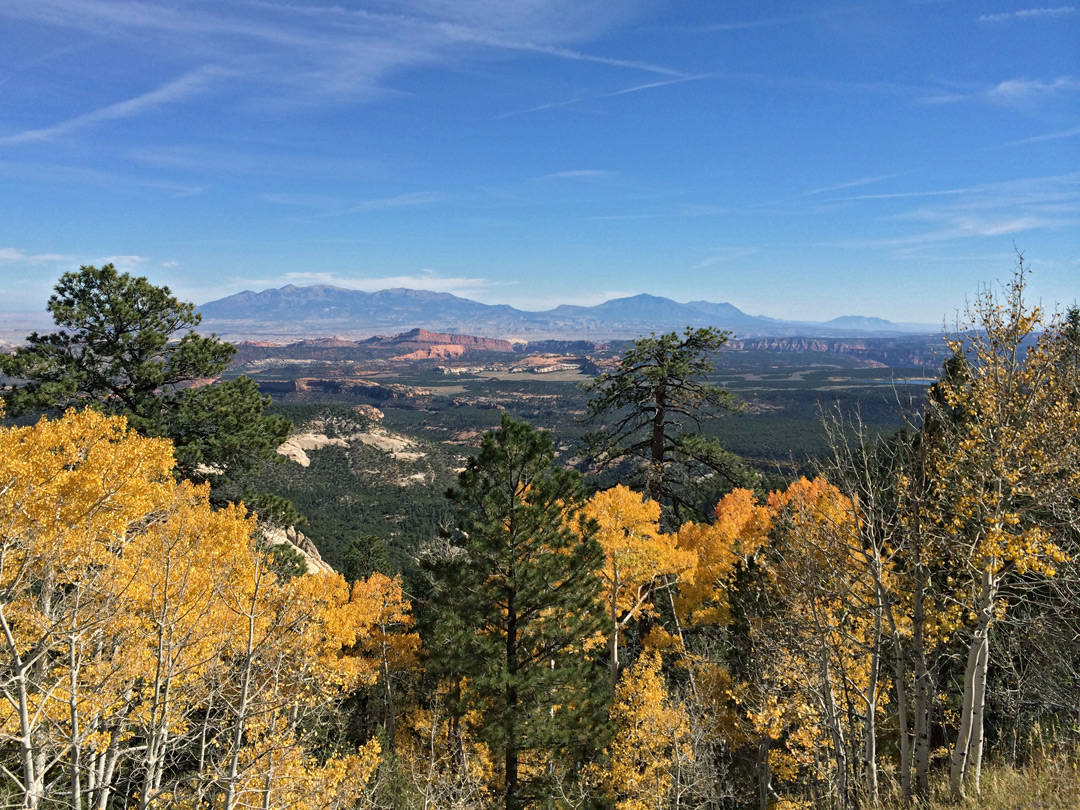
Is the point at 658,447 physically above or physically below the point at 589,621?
above

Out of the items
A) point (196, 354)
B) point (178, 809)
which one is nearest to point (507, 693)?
point (178, 809)

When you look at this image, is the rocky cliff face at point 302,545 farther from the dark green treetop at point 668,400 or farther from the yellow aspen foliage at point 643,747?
the yellow aspen foliage at point 643,747

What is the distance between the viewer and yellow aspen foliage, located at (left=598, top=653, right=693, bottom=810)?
16000mm

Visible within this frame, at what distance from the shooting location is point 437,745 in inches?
824

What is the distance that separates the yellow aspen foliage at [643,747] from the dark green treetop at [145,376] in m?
15.2

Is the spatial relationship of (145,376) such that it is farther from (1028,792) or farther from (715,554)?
(1028,792)

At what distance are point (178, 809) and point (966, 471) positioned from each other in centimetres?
1661

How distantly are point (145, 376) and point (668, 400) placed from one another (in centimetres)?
2015

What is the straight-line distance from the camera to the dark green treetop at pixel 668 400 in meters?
22.5

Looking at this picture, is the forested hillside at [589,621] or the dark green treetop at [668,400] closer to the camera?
the forested hillside at [589,621]

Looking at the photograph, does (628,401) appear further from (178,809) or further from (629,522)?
(178,809)

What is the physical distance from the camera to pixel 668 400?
23.2 metres

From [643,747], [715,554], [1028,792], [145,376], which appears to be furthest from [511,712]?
[145,376]

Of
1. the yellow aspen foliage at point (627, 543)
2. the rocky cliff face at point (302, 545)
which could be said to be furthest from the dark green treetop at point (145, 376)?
the yellow aspen foliage at point (627, 543)
